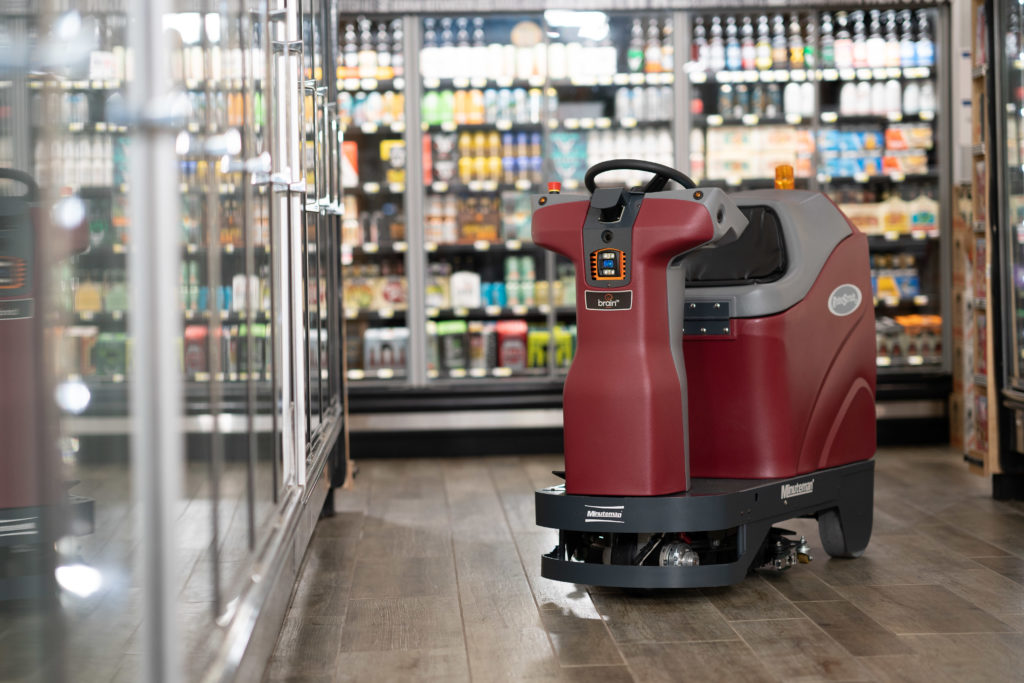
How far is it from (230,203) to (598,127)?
4580 mm

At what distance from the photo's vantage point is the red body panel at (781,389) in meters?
3.41

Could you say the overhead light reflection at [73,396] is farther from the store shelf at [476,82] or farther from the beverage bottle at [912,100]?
the beverage bottle at [912,100]

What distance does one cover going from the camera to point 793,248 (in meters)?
3.48

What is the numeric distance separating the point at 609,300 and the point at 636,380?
0.24 metres

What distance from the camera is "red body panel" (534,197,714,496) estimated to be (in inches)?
122

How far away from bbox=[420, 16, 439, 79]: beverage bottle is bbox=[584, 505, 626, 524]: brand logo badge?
376cm

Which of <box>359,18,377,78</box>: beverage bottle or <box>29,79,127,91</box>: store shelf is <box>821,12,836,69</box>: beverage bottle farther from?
<box>29,79,127,91</box>: store shelf

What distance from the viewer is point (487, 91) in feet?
21.0

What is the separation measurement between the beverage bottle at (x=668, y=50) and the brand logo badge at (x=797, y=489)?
3.48 meters

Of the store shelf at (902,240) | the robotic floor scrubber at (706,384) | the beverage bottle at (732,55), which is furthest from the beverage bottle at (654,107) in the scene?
the robotic floor scrubber at (706,384)

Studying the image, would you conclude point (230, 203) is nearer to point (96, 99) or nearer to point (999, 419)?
point (96, 99)

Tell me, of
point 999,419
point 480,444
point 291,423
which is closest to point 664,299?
point 291,423

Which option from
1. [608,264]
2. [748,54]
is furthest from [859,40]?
[608,264]

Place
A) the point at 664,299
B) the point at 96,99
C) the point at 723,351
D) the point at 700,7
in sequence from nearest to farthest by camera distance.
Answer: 1. the point at 96,99
2. the point at 664,299
3. the point at 723,351
4. the point at 700,7
